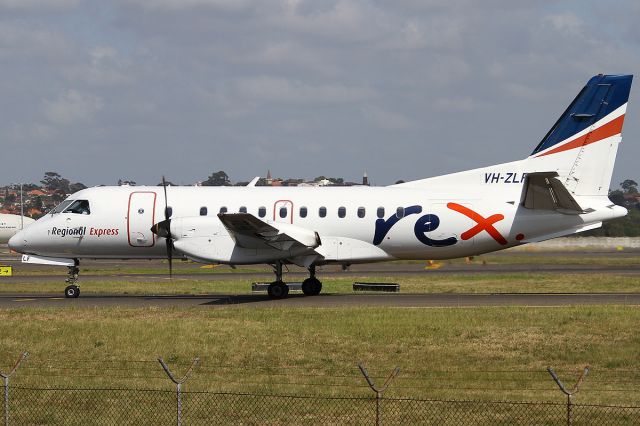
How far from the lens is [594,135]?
33.1m

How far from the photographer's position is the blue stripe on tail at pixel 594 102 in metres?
33.0

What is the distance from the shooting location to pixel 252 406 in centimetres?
1802

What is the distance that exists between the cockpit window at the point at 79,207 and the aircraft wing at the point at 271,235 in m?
6.63

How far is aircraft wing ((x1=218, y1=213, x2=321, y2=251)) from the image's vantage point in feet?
105

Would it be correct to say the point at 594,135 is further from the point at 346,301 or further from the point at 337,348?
the point at 337,348

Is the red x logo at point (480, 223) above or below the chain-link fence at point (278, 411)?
above

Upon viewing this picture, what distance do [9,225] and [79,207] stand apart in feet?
215

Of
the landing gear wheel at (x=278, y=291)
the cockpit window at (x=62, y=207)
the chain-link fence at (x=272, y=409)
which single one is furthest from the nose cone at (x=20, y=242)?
the chain-link fence at (x=272, y=409)

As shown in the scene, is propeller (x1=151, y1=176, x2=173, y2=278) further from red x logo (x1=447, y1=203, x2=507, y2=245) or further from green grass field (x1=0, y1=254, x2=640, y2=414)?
red x logo (x1=447, y1=203, x2=507, y2=245)

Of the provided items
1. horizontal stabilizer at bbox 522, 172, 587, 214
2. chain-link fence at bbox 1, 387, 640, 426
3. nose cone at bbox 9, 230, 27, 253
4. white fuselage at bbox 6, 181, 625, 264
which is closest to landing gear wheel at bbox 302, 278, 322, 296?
white fuselage at bbox 6, 181, 625, 264

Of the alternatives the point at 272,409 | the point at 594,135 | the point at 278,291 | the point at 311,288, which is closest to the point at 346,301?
the point at 278,291

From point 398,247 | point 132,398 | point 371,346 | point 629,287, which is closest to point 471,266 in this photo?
point 629,287

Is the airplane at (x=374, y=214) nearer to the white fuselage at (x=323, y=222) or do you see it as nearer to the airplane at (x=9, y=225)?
the white fuselage at (x=323, y=222)

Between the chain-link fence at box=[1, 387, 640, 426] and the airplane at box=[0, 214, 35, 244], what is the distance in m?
81.6
